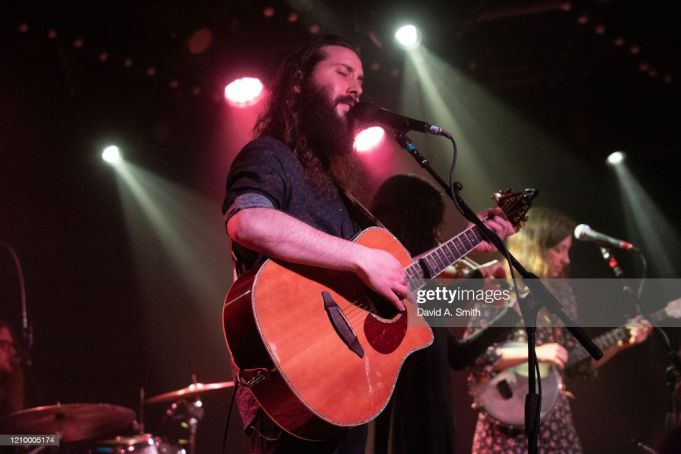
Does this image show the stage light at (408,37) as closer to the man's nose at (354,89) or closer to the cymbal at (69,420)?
the man's nose at (354,89)

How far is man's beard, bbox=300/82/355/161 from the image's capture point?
2.70m

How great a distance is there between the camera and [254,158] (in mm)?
2312

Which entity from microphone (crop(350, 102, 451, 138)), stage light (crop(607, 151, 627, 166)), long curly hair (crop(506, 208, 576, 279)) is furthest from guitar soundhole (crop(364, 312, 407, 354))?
stage light (crop(607, 151, 627, 166))

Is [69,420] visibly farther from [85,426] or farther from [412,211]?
[412,211]

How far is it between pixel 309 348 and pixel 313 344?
0.08 feet

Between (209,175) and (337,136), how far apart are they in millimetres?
4081

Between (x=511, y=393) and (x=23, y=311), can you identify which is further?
(x=23, y=311)

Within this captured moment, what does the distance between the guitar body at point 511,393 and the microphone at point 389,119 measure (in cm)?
231

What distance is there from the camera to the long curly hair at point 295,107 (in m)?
2.59

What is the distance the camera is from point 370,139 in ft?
20.9

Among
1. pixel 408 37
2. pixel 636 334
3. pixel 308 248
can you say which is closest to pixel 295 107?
pixel 308 248

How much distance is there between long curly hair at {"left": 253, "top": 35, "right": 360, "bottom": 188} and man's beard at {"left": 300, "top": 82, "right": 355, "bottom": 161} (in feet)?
0.10

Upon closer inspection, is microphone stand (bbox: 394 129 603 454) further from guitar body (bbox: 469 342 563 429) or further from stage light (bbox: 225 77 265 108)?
stage light (bbox: 225 77 265 108)

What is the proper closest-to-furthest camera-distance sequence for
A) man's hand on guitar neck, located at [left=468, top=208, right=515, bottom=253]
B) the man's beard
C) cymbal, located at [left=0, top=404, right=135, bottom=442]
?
1. the man's beard
2. man's hand on guitar neck, located at [left=468, top=208, right=515, bottom=253]
3. cymbal, located at [left=0, top=404, right=135, bottom=442]
